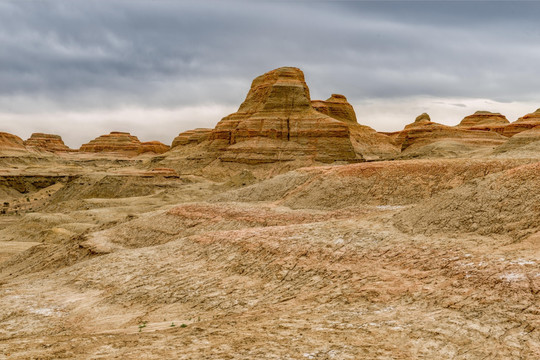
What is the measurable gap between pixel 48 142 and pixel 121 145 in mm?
25082

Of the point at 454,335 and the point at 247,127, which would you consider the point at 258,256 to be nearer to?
the point at 454,335

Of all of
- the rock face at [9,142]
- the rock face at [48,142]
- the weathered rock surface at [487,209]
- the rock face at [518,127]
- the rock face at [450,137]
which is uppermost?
the rock face at [48,142]

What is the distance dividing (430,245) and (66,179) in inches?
2660

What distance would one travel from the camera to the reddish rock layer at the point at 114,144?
155000 mm

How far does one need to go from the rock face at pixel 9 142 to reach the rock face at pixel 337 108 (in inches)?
2602

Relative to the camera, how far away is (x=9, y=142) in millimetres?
111688

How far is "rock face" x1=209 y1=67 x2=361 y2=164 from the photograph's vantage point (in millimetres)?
68938

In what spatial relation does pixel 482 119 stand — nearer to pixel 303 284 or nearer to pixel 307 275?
pixel 307 275

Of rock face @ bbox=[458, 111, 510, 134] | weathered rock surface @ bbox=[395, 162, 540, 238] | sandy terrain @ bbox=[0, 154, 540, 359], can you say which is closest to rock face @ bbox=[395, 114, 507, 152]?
rock face @ bbox=[458, 111, 510, 134]

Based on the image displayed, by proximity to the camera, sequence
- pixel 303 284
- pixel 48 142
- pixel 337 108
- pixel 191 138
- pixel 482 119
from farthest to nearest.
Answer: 1. pixel 48 142
2. pixel 337 108
3. pixel 482 119
4. pixel 191 138
5. pixel 303 284

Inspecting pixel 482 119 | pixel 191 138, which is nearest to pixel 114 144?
pixel 191 138

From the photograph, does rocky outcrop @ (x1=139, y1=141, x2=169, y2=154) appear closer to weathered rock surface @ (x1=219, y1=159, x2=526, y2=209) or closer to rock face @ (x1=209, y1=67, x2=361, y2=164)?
rock face @ (x1=209, y1=67, x2=361, y2=164)

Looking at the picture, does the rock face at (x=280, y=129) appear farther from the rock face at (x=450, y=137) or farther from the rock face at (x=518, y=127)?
the rock face at (x=518, y=127)

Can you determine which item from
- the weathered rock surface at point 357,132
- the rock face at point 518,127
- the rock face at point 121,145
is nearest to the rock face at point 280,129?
the weathered rock surface at point 357,132
